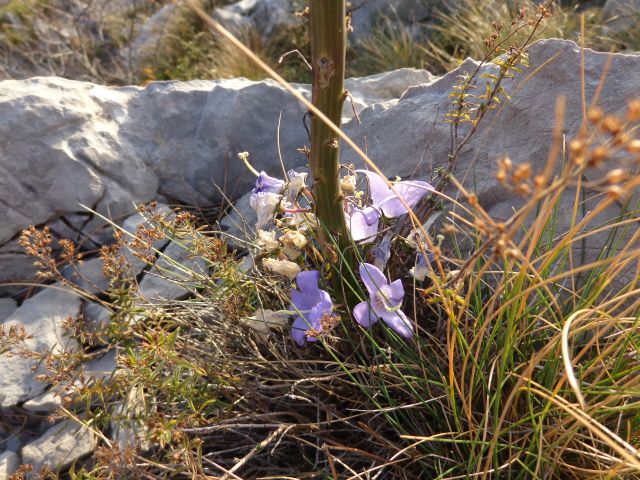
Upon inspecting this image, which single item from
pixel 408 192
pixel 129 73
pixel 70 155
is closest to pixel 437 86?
pixel 408 192

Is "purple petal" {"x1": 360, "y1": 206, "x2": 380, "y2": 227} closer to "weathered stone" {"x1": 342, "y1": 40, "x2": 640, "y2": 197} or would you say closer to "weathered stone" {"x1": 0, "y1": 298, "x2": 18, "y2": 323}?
"weathered stone" {"x1": 342, "y1": 40, "x2": 640, "y2": 197}

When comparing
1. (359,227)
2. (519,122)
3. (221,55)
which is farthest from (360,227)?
(221,55)

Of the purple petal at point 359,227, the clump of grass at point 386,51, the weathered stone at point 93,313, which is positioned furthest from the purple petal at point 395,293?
the clump of grass at point 386,51

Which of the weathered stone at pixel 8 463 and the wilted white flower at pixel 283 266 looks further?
the weathered stone at pixel 8 463

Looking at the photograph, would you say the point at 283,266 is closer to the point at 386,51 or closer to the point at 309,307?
the point at 309,307

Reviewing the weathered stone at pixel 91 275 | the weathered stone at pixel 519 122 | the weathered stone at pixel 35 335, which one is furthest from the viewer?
the weathered stone at pixel 91 275

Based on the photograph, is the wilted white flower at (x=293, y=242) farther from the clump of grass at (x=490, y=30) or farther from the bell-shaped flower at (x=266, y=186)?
the clump of grass at (x=490, y=30)

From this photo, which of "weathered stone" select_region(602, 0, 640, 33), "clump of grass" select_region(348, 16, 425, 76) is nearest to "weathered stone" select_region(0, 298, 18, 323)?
"clump of grass" select_region(348, 16, 425, 76)

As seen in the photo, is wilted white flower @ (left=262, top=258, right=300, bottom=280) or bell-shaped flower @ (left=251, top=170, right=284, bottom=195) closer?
wilted white flower @ (left=262, top=258, right=300, bottom=280)
